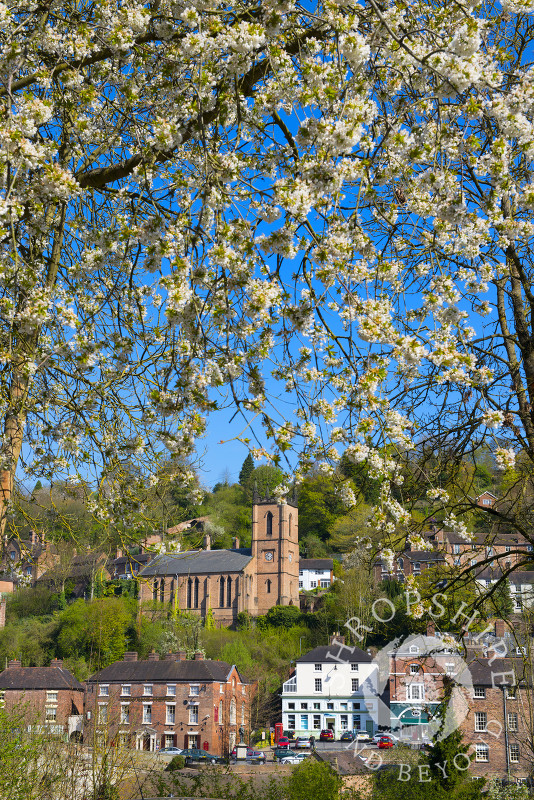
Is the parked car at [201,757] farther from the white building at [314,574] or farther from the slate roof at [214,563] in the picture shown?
the white building at [314,574]

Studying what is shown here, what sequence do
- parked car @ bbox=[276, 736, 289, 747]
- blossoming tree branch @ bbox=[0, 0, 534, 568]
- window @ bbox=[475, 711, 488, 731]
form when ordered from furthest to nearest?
1. parked car @ bbox=[276, 736, 289, 747]
2. window @ bbox=[475, 711, 488, 731]
3. blossoming tree branch @ bbox=[0, 0, 534, 568]

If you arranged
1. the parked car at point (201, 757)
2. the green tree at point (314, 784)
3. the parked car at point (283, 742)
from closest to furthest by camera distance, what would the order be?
1. the green tree at point (314, 784)
2. the parked car at point (201, 757)
3. the parked car at point (283, 742)

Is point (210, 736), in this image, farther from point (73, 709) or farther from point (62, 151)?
point (62, 151)

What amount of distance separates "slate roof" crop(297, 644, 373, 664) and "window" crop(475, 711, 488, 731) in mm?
10465

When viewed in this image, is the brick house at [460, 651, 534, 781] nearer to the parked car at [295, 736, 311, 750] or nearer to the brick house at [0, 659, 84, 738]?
the parked car at [295, 736, 311, 750]

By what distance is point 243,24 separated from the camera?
2.93 m

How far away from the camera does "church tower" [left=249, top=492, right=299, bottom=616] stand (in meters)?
61.6

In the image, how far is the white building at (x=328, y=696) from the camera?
39.3 metres

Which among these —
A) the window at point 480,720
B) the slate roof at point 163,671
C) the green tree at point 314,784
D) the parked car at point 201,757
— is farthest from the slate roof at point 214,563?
the green tree at point 314,784

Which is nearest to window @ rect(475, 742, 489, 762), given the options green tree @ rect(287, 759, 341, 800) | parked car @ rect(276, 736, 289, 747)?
parked car @ rect(276, 736, 289, 747)

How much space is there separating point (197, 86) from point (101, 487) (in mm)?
3216

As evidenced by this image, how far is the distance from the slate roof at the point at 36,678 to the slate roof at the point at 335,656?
13.0 metres

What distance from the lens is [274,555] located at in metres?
63.2

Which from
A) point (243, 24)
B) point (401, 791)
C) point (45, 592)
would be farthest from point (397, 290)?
point (45, 592)
